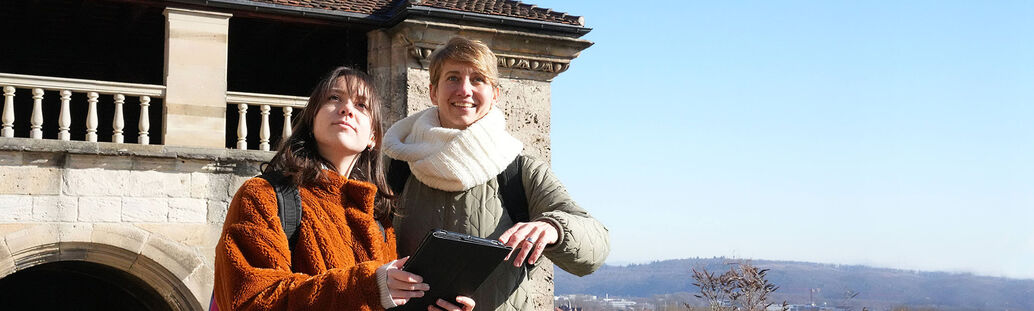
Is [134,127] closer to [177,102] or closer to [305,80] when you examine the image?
[305,80]

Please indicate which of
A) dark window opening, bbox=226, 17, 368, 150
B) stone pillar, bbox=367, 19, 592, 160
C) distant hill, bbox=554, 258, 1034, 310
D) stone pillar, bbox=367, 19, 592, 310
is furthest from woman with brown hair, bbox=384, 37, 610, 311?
distant hill, bbox=554, 258, 1034, 310

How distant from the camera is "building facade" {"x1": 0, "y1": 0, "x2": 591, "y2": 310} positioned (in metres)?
8.59

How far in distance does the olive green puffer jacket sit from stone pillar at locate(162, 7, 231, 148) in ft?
22.0

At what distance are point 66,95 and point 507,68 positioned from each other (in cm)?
375

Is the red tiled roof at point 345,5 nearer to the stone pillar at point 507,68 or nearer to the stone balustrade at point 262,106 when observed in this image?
the stone pillar at point 507,68

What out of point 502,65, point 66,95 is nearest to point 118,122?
point 66,95

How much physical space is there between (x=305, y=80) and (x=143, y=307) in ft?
11.2

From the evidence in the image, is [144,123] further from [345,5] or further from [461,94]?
[461,94]

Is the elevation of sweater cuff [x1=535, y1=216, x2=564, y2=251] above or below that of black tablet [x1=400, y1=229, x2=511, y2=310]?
above

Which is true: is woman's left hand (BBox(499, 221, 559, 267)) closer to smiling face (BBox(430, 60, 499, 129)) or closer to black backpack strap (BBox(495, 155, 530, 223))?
black backpack strap (BBox(495, 155, 530, 223))

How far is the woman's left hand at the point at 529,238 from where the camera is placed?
2.44 meters

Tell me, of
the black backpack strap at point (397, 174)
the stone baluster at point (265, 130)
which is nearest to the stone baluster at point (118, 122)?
the stone baluster at point (265, 130)

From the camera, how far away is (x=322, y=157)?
2721mm

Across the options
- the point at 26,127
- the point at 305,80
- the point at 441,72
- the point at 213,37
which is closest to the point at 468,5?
the point at 213,37
